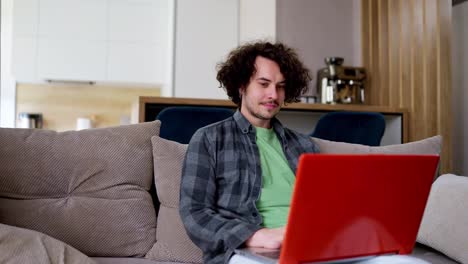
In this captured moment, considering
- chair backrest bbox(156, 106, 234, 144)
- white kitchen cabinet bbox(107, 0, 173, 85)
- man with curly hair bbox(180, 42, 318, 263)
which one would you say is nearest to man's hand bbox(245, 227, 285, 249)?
man with curly hair bbox(180, 42, 318, 263)

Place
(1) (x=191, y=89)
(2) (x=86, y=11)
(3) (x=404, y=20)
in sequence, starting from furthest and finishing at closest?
1. (2) (x=86, y=11)
2. (1) (x=191, y=89)
3. (3) (x=404, y=20)

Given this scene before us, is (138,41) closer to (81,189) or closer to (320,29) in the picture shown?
(320,29)

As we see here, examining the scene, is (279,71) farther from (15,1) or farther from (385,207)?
(15,1)

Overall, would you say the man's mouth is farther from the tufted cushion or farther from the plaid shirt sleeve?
the tufted cushion

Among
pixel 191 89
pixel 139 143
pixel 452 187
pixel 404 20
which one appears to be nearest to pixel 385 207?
pixel 452 187

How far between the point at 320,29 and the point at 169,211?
310 cm

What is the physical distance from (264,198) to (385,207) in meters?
0.45

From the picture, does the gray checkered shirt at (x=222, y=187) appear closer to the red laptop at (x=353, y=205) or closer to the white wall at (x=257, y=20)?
the red laptop at (x=353, y=205)

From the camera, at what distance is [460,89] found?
11.6 ft

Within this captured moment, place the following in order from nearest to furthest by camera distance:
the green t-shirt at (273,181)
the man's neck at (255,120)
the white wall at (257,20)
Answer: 1. the green t-shirt at (273,181)
2. the man's neck at (255,120)
3. the white wall at (257,20)

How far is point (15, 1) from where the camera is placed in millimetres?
4473

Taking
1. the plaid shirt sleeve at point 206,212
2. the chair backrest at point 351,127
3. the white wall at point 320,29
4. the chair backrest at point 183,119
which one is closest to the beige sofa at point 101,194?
the plaid shirt sleeve at point 206,212

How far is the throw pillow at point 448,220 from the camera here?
139 centimetres

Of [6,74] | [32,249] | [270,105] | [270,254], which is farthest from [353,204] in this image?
[6,74]
